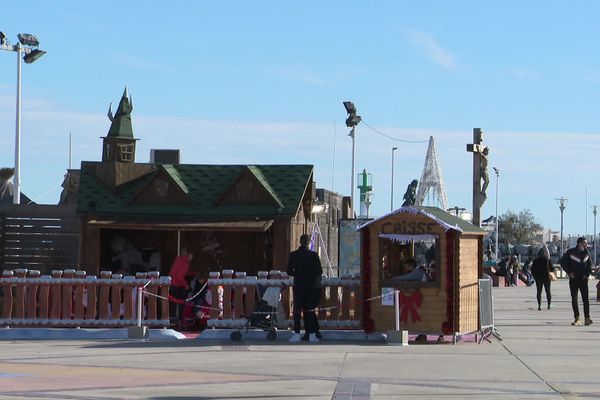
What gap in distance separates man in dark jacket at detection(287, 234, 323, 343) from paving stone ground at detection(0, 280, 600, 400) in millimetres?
540

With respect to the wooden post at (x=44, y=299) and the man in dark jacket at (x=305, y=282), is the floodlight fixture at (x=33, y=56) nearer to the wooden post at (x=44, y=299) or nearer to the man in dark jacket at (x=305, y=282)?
the wooden post at (x=44, y=299)

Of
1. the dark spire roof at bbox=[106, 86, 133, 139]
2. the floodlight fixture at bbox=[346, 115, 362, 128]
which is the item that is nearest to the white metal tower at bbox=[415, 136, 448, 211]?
the floodlight fixture at bbox=[346, 115, 362, 128]

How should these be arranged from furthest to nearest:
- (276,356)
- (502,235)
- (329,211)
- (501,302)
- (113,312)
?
(502,235)
(501,302)
(329,211)
(113,312)
(276,356)

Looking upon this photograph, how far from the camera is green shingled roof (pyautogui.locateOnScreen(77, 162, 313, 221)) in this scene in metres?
24.8

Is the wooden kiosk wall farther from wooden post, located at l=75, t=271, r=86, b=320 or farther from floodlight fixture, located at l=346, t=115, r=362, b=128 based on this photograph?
floodlight fixture, located at l=346, t=115, r=362, b=128

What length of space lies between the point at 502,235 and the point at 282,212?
112659 millimetres

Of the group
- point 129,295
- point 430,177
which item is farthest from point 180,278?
point 430,177

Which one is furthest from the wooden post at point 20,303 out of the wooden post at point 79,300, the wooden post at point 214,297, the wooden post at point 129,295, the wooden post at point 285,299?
the wooden post at point 285,299

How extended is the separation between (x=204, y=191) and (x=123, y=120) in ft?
9.91

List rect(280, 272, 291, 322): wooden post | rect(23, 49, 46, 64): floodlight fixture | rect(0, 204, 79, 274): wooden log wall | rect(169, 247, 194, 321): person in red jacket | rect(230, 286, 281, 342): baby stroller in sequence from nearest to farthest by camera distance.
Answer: rect(230, 286, 281, 342): baby stroller → rect(280, 272, 291, 322): wooden post → rect(169, 247, 194, 321): person in red jacket → rect(0, 204, 79, 274): wooden log wall → rect(23, 49, 46, 64): floodlight fixture

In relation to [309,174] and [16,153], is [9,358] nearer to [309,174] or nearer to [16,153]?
[309,174]

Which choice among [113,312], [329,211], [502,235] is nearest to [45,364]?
[113,312]

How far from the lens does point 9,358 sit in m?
16.3

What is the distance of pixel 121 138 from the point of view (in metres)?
26.4
